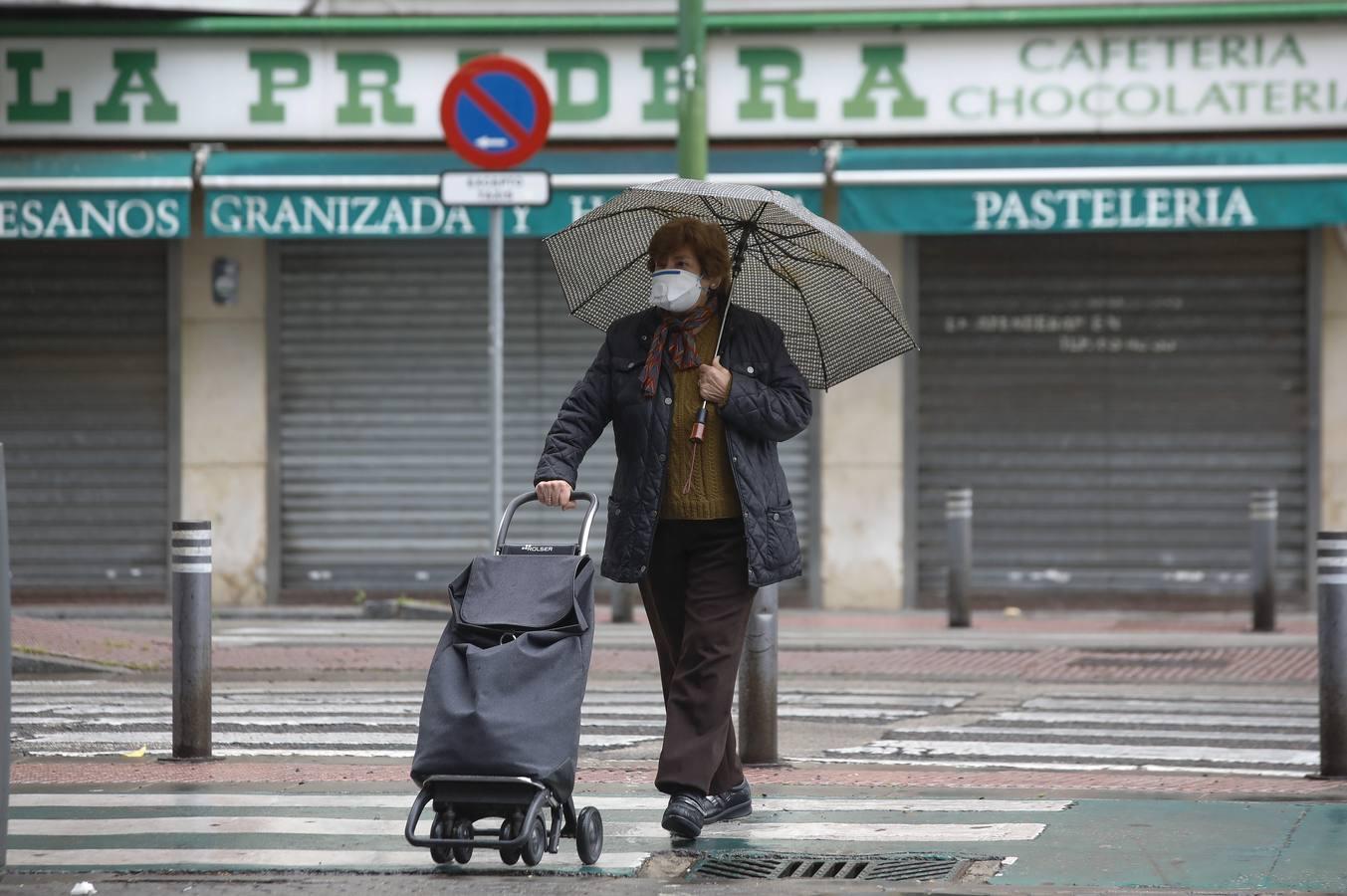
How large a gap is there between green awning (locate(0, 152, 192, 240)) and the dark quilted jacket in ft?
35.6

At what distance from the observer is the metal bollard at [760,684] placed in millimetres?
7668

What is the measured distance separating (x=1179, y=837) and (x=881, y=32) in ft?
37.5

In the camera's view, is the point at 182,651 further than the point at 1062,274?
No

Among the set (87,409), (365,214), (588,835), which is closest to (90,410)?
(87,409)

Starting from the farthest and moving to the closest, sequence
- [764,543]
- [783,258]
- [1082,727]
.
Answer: [1082,727]
[783,258]
[764,543]

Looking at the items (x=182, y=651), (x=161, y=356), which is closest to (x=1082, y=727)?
(x=182, y=651)

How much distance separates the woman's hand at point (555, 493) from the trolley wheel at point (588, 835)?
2.77 ft

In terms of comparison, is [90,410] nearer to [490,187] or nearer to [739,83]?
[739,83]

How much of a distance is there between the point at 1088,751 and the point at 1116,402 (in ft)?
27.9

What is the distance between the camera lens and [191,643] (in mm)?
7867

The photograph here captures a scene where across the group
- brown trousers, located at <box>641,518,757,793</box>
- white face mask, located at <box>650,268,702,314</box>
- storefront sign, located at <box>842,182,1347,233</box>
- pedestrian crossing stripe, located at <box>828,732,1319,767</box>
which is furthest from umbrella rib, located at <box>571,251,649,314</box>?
storefront sign, located at <box>842,182,1347,233</box>

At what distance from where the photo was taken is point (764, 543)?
613 centimetres

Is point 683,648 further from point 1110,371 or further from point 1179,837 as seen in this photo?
point 1110,371

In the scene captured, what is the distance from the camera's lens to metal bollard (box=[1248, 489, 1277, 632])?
1420 cm
